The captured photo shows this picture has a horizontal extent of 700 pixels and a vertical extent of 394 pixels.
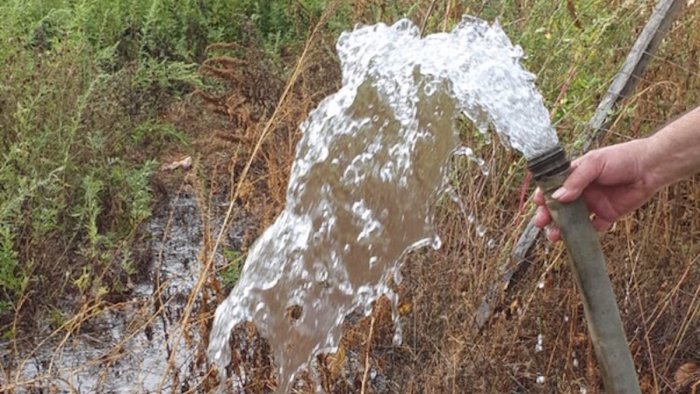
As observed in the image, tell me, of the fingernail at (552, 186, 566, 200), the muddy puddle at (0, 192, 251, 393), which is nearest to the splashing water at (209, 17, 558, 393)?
the fingernail at (552, 186, 566, 200)

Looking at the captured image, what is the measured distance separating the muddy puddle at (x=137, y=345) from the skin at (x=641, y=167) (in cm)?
142

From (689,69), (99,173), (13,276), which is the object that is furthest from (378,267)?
(99,173)

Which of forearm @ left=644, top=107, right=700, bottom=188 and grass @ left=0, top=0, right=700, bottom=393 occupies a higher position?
forearm @ left=644, top=107, right=700, bottom=188

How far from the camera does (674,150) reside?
2078 millimetres

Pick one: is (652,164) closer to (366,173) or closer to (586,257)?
(586,257)

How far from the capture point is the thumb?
71.6 inches

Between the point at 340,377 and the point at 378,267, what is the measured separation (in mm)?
624

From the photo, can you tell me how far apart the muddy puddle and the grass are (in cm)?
6

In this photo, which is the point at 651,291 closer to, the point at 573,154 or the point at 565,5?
the point at 573,154

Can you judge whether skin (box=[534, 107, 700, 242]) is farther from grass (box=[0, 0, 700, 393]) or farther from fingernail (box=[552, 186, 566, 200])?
grass (box=[0, 0, 700, 393])

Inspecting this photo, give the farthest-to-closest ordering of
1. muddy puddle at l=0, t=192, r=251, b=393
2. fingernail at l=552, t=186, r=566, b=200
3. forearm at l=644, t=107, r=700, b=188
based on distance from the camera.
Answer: muddy puddle at l=0, t=192, r=251, b=393, forearm at l=644, t=107, r=700, b=188, fingernail at l=552, t=186, r=566, b=200

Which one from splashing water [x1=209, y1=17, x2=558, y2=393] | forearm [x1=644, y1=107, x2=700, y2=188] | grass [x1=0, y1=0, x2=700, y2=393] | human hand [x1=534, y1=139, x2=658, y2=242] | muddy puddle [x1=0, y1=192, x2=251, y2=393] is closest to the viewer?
human hand [x1=534, y1=139, x2=658, y2=242]

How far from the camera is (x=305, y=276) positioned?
2717 millimetres

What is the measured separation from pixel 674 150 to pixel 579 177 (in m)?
0.32
